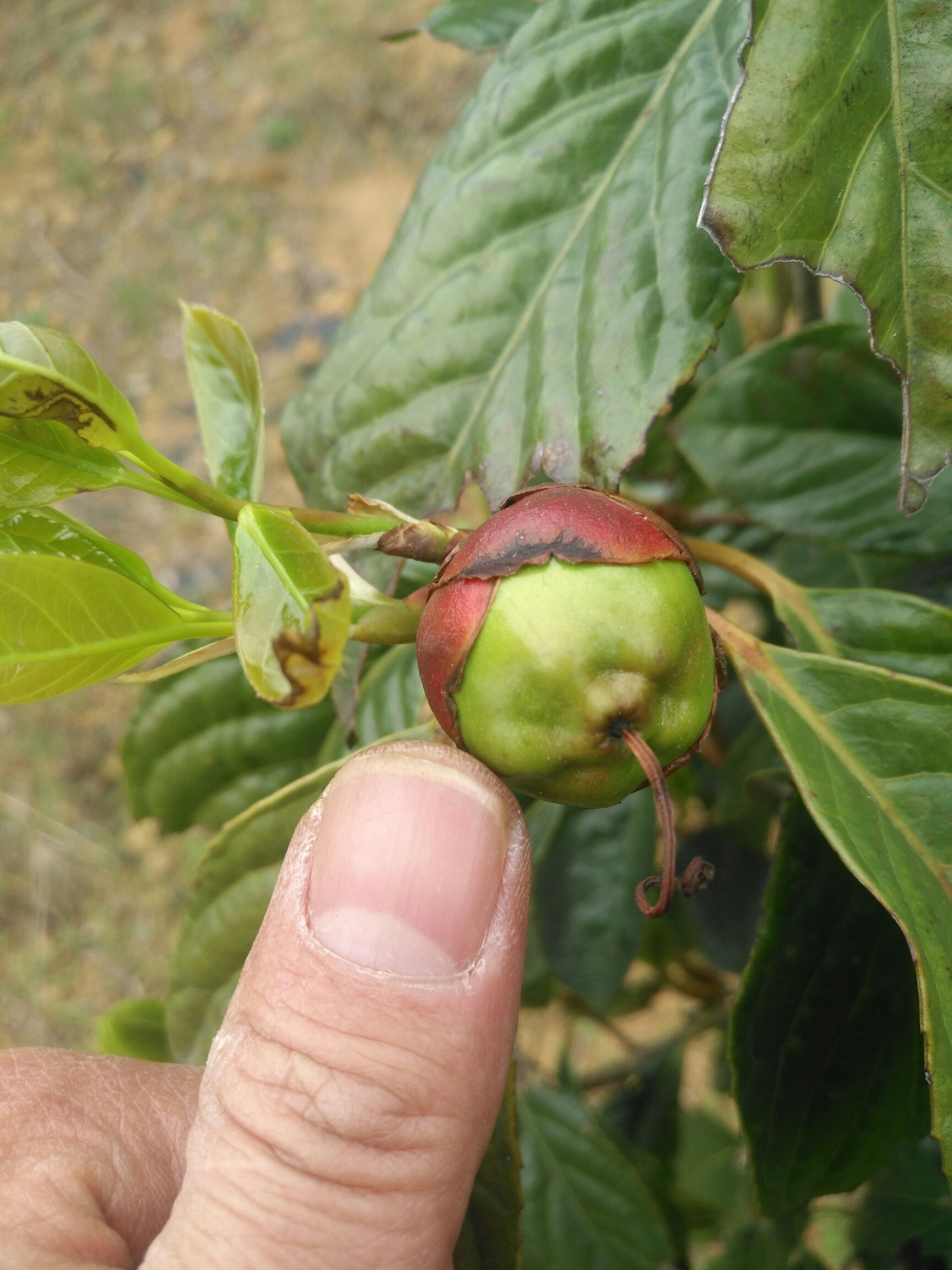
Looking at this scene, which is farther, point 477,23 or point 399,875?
point 477,23

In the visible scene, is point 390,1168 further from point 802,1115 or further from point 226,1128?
point 802,1115

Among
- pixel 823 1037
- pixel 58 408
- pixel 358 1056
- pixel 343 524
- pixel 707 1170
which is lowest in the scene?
pixel 707 1170

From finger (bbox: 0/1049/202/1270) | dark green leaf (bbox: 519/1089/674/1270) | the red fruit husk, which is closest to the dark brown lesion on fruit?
the red fruit husk

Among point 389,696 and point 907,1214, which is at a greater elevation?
point 389,696

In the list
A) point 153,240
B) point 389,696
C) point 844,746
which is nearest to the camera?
point 844,746

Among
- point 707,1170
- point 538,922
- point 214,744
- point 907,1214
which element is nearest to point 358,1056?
point 214,744

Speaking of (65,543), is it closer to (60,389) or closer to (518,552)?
(60,389)

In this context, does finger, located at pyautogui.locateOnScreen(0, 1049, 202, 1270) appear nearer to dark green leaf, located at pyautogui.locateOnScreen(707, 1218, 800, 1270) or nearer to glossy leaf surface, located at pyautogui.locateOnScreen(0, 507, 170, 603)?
glossy leaf surface, located at pyautogui.locateOnScreen(0, 507, 170, 603)

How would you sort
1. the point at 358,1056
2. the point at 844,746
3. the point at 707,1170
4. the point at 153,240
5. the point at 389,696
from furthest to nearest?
the point at 153,240
the point at 707,1170
the point at 389,696
the point at 844,746
the point at 358,1056
